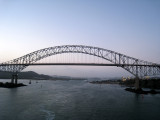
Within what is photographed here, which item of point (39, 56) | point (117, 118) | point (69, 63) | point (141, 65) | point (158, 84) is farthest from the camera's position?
point (158, 84)

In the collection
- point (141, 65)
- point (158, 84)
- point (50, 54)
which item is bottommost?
point (158, 84)

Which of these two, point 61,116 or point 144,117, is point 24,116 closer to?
point 61,116

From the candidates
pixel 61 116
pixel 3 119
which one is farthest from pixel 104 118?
pixel 3 119

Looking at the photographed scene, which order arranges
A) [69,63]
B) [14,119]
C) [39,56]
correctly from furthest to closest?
1. [39,56]
2. [69,63]
3. [14,119]

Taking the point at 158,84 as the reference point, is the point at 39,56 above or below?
above

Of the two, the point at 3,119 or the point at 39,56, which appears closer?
the point at 3,119

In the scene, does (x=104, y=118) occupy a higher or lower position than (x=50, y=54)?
lower

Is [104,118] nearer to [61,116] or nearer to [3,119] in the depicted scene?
[61,116]

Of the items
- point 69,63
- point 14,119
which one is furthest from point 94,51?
point 14,119

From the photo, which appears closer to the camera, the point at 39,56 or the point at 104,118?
the point at 104,118
